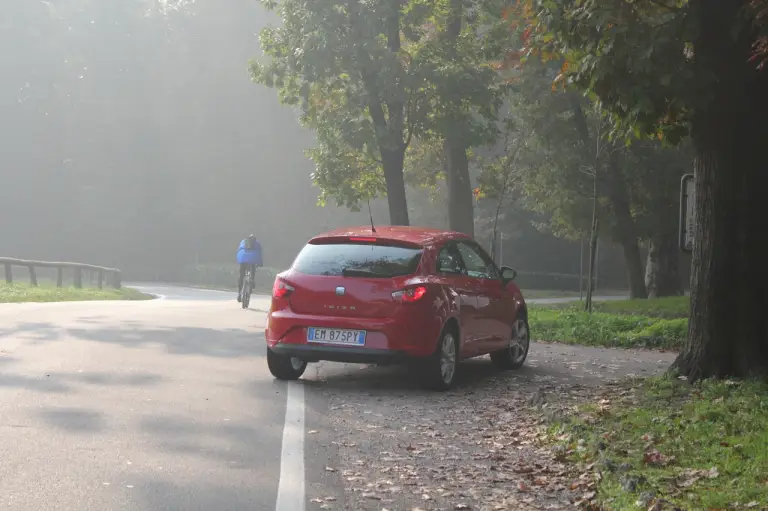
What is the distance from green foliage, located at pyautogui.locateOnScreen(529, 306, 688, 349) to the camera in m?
19.1

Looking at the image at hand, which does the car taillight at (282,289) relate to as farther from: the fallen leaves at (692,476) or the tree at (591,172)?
the tree at (591,172)

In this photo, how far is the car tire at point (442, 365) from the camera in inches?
475

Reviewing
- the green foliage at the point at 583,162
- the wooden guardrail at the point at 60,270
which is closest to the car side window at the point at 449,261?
the green foliage at the point at 583,162

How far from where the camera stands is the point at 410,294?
1204cm

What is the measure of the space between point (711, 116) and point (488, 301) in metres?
3.41

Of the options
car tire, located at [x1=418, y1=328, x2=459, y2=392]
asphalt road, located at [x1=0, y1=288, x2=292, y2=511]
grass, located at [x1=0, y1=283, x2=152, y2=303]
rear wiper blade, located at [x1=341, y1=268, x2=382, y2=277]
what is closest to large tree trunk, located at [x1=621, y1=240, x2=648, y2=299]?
grass, located at [x1=0, y1=283, x2=152, y2=303]

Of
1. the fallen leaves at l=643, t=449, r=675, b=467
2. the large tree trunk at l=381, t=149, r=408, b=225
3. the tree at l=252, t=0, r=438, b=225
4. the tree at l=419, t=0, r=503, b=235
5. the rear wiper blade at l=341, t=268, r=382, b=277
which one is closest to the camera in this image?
the fallen leaves at l=643, t=449, r=675, b=467

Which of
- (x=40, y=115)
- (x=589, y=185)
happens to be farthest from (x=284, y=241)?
(x=589, y=185)

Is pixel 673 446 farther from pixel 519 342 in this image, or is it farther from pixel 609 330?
pixel 609 330

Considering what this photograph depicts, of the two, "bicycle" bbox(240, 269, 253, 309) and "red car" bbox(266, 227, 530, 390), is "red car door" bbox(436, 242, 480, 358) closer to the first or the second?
"red car" bbox(266, 227, 530, 390)

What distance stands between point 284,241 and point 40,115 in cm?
1695

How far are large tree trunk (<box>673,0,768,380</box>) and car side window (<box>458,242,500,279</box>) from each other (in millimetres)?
2866

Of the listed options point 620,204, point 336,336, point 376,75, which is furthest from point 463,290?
point 620,204

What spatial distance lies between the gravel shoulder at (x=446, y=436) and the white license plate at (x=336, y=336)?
20.0 inches
